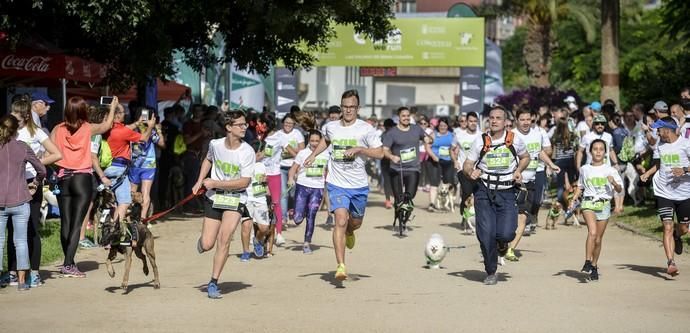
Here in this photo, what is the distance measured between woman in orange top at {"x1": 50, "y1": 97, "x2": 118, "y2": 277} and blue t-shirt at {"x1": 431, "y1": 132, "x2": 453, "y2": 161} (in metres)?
12.2

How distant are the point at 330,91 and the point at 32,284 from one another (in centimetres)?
6310

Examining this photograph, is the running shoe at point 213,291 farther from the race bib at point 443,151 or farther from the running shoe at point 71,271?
the race bib at point 443,151

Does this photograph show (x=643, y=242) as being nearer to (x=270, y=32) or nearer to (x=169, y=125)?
(x=270, y=32)

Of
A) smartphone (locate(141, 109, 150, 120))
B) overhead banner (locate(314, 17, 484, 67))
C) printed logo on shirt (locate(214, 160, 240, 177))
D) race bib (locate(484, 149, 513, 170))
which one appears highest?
overhead banner (locate(314, 17, 484, 67))

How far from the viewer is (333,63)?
3844 cm

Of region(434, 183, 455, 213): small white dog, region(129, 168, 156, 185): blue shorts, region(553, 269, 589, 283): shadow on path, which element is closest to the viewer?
region(553, 269, 589, 283): shadow on path

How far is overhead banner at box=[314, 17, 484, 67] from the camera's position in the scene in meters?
38.1

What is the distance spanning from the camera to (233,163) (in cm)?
1120

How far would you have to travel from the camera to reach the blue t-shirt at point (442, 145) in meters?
24.1

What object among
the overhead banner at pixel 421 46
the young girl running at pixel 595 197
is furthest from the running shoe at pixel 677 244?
the overhead banner at pixel 421 46

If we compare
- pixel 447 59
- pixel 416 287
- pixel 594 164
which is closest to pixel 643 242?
pixel 594 164

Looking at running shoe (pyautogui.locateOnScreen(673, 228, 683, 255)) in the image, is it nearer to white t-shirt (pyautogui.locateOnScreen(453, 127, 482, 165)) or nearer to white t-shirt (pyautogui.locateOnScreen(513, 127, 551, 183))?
white t-shirt (pyautogui.locateOnScreen(513, 127, 551, 183))

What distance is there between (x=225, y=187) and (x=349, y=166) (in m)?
1.78

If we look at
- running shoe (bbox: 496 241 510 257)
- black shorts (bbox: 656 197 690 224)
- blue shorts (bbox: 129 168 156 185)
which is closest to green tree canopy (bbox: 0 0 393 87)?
blue shorts (bbox: 129 168 156 185)
